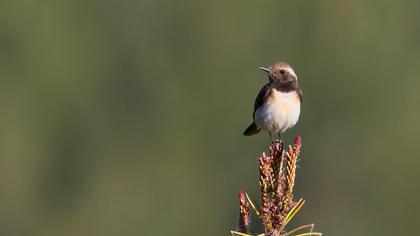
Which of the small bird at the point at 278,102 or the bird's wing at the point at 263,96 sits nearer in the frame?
the small bird at the point at 278,102

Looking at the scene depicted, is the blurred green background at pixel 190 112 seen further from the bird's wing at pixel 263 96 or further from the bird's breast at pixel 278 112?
the bird's breast at pixel 278 112

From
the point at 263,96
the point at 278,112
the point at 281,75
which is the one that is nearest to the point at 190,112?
the point at 263,96

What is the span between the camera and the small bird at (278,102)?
32.1 feet

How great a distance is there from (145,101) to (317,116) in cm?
1566

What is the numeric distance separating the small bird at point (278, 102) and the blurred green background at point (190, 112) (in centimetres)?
3484

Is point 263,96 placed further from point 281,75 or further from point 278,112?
point 278,112

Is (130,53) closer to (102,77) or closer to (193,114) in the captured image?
(102,77)

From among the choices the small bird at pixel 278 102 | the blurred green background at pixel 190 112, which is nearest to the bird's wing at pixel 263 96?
the small bird at pixel 278 102

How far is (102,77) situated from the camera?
71.6 metres

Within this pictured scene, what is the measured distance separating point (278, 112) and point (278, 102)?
156mm

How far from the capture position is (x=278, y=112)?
32.0ft

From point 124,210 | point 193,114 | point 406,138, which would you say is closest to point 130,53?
point 193,114

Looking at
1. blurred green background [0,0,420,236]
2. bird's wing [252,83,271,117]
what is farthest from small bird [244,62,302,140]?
Answer: blurred green background [0,0,420,236]

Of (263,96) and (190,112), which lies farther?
(190,112)
